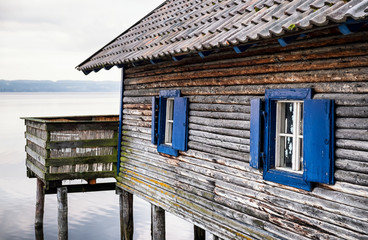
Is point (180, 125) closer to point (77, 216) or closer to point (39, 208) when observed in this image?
point (39, 208)

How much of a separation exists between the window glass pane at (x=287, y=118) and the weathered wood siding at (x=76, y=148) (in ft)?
18.4

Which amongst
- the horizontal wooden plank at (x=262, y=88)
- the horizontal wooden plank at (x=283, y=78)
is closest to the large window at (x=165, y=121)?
the horizontal wooden plank at (x=262, y=88)

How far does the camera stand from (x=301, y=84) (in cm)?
588

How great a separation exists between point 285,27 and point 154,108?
4910mm

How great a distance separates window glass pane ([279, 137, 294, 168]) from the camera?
6352mm

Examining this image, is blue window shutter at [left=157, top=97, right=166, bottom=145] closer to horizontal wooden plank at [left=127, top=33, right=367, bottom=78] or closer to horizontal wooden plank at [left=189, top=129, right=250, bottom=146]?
horizontal wooden plank at [left=127, top=33, right=367, bottom=78]

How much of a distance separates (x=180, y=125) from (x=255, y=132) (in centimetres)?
240

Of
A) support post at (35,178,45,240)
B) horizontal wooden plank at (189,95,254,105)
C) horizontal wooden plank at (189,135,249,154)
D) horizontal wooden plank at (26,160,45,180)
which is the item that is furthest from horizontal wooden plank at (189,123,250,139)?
support post at (35,178,45,240)

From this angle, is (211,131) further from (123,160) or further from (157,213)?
(123,160)

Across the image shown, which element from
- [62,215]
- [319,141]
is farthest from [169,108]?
[319,141]

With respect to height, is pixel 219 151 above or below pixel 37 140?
above

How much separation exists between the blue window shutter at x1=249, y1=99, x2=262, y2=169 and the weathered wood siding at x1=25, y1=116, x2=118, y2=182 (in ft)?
17.0

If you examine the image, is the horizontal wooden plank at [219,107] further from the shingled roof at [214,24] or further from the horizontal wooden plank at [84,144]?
the horizontal wooden plank at [84,144]

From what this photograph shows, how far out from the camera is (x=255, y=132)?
6.50 meters
